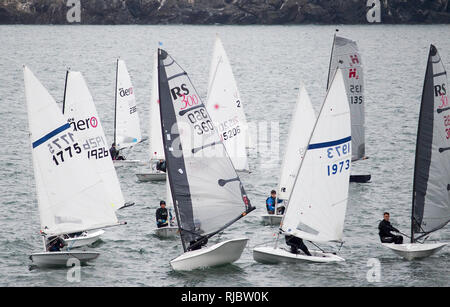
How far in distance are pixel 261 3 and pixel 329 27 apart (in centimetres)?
1391

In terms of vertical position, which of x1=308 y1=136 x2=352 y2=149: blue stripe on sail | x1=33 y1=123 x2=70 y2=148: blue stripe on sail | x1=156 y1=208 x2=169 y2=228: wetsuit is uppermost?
x1=33 y1=123 x2=70 y2=148: blue stripe on sail

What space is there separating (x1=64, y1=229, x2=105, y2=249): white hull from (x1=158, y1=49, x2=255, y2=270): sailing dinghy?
14.4 ft

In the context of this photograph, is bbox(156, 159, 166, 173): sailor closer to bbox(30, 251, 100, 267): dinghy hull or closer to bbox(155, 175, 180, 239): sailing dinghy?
bbox(155, 175, 180, 239): sailing dinghy

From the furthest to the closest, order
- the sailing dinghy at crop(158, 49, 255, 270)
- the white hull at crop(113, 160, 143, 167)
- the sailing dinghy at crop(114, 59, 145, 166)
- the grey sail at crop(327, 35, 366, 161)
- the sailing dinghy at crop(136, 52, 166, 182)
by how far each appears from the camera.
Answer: the sailing dinghy at crop(114, 59, 145, 166) → the white hull at crop(113, 160, 143, 167) → the sailing dinghy at crop(136, 52, 166, 182) → the grey sail at crop(327, 35, 366, 161) → the sailing dinghy at crop(158, 49, 255, 270)

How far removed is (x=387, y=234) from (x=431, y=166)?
9.04 ft

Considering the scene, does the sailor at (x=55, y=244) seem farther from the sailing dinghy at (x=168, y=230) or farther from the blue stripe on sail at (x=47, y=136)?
the sailing dinghy at (x=168, y=230)

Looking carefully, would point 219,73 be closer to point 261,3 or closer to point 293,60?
point 293,60

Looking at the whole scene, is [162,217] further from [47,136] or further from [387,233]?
[387,233]

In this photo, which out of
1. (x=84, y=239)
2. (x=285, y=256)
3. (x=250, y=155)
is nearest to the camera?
(x=285, y=256)

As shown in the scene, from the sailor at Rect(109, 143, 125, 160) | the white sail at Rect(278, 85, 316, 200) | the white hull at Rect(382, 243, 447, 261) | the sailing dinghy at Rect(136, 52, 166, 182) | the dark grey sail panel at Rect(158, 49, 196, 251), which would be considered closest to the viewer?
the dark grey sail panel at Rect(158, 49, 196, 251)

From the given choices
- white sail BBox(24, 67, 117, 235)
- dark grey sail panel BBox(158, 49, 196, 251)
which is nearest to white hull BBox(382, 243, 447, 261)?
dark grey sail panel BBox(158, 49, 196, 251)

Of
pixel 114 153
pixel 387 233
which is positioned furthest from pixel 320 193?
pixel 114 153

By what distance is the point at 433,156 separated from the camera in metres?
27.4

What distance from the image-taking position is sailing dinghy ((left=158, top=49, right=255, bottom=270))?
1000 inches
